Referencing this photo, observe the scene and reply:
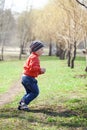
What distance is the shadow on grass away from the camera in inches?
288

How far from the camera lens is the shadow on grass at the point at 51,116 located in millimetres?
7309

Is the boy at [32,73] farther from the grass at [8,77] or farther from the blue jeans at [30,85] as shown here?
the grass at [8,77]

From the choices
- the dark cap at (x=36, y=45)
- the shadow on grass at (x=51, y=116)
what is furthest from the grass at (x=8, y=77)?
the dark cap at (x=36, y=45)

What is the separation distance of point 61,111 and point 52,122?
1.29 m

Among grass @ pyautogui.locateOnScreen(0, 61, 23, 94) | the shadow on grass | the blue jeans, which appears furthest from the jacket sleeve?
grass @ pyautogui.locateOnScreen(0, 61, 23, 94)

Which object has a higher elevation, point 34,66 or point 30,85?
point 34,66

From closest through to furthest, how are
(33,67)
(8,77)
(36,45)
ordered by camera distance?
(33,67)
(36,45)
(8,77)

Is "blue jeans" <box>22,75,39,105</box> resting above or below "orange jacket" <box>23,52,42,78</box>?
below

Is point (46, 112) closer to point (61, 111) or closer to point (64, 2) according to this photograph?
point (61, 111)

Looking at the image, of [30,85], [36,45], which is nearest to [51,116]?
[30,85]

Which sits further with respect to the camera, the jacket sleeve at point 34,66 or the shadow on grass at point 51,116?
the jacket sleeve at point 34,66

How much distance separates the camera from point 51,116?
313 inches

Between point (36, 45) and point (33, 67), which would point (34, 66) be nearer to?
point (33, 67)

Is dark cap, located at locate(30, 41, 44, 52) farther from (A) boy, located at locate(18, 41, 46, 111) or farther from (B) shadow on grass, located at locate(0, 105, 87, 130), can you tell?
(B) shadow on grass, located at locate(0, 105, 87, 130)
